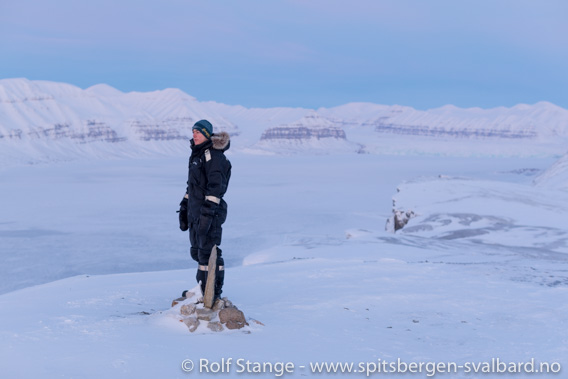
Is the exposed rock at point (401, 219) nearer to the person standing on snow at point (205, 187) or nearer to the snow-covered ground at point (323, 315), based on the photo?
the snow-covered ground at point (323, 315)

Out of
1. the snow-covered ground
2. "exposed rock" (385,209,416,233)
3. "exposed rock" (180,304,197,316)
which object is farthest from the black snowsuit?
"exposed rock" (385,209,416,233)

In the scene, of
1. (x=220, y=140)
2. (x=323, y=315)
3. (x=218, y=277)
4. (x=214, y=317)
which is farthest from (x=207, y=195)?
(x=323, y=315)

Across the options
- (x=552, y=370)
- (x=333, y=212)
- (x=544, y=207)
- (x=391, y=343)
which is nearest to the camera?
(x=552, y=370)

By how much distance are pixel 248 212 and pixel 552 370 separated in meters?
42.4

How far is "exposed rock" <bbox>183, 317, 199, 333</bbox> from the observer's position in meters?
6.28

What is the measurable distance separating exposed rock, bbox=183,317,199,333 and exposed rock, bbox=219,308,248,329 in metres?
0.28

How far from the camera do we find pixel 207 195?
6551mm

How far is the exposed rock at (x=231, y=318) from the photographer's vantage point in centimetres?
638

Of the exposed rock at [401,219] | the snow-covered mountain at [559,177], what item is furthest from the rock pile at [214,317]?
the snow-covered mountain at [559,177]

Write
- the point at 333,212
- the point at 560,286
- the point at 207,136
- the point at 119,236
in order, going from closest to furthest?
the point at 207,136 → the point at 560,286 → the point at 119,236 → the point at 333,212

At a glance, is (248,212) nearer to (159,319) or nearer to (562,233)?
(562,233)

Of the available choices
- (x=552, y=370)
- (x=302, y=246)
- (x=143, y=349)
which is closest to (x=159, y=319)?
(x=143, y=349)

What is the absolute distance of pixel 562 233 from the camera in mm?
21984

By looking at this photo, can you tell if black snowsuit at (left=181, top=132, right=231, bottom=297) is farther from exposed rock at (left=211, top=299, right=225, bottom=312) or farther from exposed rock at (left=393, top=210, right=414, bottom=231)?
exposed rock at (left=393, top=210, right=414, bottom=231)
